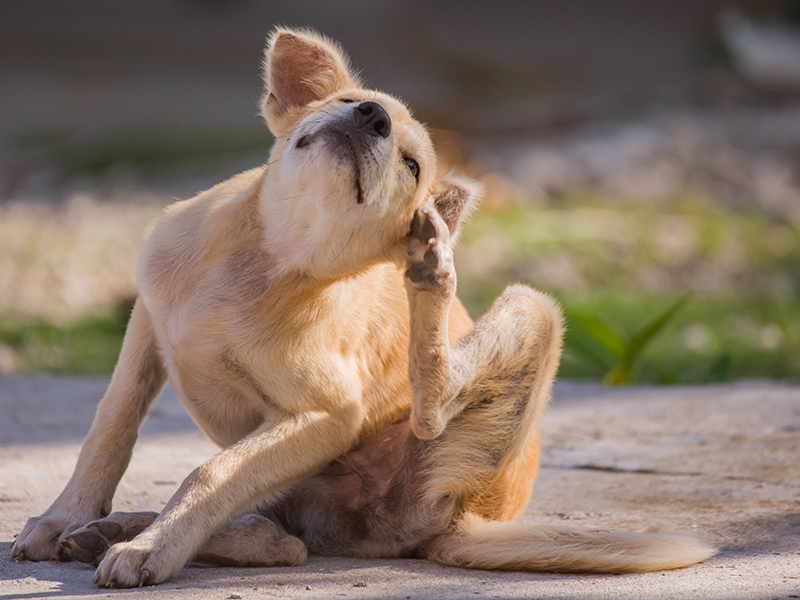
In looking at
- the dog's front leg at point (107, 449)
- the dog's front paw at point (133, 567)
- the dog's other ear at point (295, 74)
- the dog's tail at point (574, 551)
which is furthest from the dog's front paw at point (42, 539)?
the dog's other ear at point (295, 74)

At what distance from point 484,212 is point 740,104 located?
227 inches

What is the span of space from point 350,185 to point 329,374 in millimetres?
561

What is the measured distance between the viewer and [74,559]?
2.58 m

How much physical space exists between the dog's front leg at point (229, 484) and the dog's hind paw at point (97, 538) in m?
0.20

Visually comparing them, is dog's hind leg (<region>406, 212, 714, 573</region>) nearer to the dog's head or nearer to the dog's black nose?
the dog's head

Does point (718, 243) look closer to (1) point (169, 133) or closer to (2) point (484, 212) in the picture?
(2) point (484, 212)

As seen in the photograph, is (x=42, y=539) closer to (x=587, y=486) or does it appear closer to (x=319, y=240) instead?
(x=319, y=240)

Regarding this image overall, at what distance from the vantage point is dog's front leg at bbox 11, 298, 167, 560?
261cm

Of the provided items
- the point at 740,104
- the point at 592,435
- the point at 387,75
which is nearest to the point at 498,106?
the point at 387,75

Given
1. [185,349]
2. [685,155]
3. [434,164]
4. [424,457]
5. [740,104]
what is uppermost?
[740,104]

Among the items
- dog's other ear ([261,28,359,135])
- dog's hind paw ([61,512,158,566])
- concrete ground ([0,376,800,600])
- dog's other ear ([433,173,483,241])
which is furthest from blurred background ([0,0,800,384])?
dog's hind paw ([61,512,158,566])

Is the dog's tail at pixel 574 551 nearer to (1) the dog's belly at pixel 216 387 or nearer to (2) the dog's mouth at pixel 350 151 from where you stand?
(1) the dog's belly at pixel 216 387

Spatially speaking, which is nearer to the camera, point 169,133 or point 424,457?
point 424,457

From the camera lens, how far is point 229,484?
2553mm
